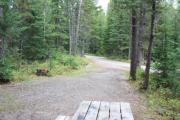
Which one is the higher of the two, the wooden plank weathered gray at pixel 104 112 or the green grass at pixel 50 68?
the wooden plank weathered gray at pixel 104 112

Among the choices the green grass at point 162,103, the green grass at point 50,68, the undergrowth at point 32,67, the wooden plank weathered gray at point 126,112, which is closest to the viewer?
the wooden plank weathered gray at point 126,112

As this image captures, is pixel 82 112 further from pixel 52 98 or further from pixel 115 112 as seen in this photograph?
pixel 52 98

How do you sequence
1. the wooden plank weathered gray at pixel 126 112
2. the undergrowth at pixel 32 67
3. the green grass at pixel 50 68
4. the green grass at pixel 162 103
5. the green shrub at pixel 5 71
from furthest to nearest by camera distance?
the green grass at pixel 50 68
the undergrowth at pixel 32 67
the green shrub at pixel 5 71
the green grass at pixel 162 103
the wooden plank weathered gray at pixel 126 112

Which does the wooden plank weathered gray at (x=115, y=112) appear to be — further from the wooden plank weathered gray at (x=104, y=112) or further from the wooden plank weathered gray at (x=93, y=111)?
the wooden plank weathered gray at (x=93, y=111)

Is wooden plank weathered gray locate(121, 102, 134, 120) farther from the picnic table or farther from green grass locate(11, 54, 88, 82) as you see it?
green grass locate(11, 54, 88, 82)

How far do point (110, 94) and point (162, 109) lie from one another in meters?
3.05

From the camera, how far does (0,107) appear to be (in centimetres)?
977

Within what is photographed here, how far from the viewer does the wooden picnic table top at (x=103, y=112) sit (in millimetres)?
5065

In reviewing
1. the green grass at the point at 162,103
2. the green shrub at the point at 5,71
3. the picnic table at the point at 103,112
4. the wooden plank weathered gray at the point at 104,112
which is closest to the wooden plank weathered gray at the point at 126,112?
the picnic table at the point at 103,112

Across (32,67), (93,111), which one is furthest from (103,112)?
(32,67)

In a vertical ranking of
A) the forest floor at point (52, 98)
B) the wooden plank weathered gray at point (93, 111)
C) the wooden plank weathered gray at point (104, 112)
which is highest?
the wooden plank weathered gray at point (93, 111)

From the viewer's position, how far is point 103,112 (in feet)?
17.9

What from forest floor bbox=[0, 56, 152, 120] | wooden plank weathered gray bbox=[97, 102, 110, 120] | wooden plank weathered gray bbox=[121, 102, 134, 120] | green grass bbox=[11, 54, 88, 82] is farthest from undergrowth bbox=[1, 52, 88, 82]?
wooden plank weathered gray bbox=[121, 102, 134, 120]

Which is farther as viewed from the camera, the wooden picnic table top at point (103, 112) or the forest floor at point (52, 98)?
the forest floor at point (52, 98)
